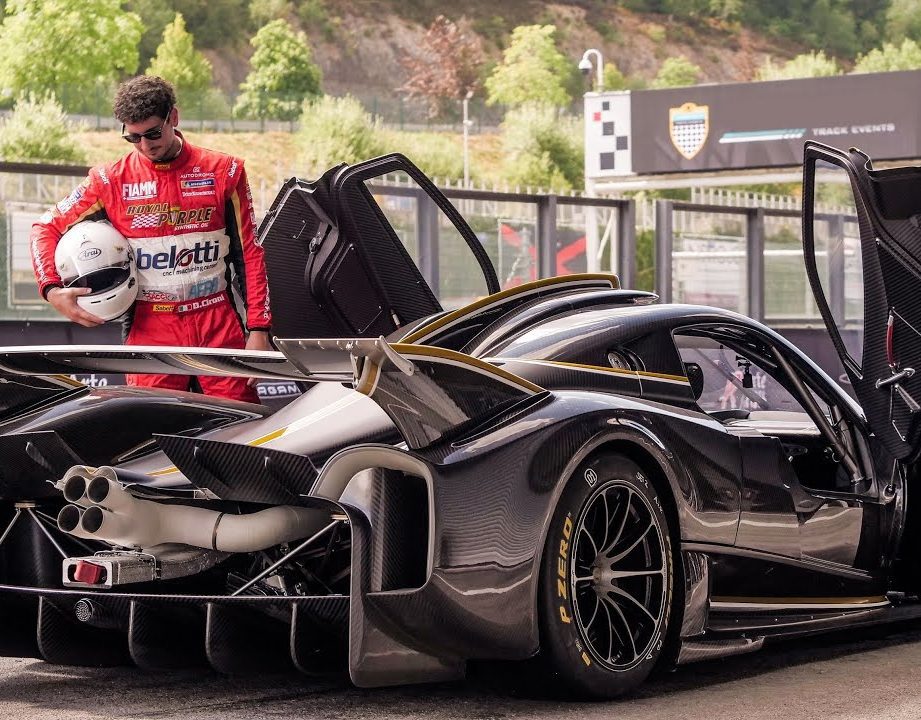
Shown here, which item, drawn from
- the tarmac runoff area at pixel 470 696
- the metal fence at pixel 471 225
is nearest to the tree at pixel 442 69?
the metal fence at pixel 471 225

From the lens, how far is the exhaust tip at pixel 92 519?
4168 millimetres

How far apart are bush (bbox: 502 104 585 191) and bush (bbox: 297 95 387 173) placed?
9728 mm

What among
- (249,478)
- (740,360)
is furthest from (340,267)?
(249,478)

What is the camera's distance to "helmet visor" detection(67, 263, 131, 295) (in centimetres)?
563

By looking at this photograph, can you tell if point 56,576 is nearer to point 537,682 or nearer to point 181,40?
point 537,682

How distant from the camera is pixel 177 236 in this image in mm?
5848

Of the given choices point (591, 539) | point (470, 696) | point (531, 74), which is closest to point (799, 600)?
point (591, 539)

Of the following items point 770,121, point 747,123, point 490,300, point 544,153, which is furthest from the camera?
point 544,153

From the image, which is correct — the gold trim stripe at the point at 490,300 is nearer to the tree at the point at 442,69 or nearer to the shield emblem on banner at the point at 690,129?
the shield emblem on banner at the point at 690,129

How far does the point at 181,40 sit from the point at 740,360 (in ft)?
354

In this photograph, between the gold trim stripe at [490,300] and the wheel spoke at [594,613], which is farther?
the gold trim stripe at [490,300]

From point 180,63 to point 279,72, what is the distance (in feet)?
23.8

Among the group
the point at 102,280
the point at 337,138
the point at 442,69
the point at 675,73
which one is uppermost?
the point at 442,69

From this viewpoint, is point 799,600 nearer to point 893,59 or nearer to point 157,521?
point 157,521
